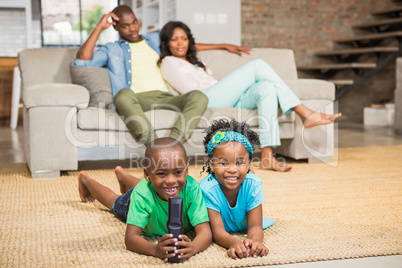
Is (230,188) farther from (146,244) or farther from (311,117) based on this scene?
(311,117)

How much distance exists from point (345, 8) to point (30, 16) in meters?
4.66

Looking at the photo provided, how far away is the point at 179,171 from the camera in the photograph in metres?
1.39

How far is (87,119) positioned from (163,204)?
146cm

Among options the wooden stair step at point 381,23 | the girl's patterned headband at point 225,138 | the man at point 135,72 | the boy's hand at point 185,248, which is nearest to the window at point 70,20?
the wooden stair step at point 381,23

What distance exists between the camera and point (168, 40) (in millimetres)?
3188

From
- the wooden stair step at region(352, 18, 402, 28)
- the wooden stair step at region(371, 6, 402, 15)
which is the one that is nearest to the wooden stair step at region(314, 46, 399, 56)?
Result: the wooden stair step at region(352, 18, 402, 28)

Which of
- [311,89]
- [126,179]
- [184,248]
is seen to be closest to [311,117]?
[311,89]

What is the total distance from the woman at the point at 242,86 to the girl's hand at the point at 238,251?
60.0 inches

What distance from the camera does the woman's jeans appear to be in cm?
295

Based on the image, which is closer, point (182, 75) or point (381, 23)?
point (182, 75)

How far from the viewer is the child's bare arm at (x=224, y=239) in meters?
1.37

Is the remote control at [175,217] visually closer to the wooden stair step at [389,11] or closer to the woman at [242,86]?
the woman at [242,86]

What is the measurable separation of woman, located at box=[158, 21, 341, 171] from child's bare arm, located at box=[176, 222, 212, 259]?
1476 mm

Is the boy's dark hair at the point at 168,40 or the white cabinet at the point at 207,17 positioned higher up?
the white cabinet at the point at 207,17
